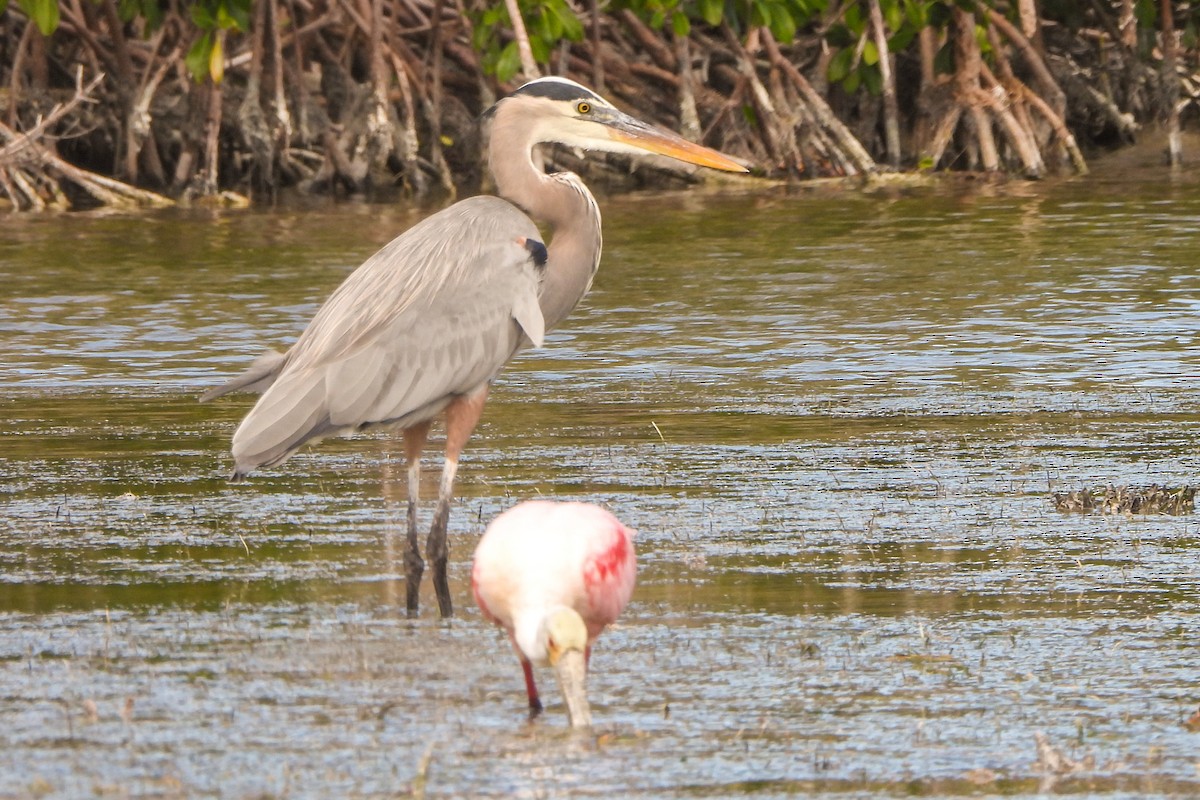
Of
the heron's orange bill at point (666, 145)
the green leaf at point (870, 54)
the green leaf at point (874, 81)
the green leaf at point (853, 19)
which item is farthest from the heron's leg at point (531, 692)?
the green leaf at point (874, 81)

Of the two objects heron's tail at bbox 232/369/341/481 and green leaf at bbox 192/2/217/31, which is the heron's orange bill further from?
green leaf at bbox 192/2/217/31

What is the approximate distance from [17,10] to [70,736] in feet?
48.0

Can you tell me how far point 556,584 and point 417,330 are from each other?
173 cm

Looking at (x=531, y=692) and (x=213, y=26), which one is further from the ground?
(x=213, y=26)

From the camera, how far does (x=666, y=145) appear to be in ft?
22.0

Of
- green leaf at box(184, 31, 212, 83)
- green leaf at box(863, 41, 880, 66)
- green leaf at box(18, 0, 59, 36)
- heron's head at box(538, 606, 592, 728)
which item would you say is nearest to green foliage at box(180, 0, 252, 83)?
green leaf at box(184, 31, 212, 83)

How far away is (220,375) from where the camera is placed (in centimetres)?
921

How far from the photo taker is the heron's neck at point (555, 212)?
623 centimetres

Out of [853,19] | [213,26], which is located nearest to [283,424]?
[213,26]

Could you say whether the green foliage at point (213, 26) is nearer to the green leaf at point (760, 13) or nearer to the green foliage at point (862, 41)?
the green leaf at point (760, 13)

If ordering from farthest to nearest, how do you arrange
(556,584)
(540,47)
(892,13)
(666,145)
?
(892,13) < (540,47) < (666,145) < (556,584)

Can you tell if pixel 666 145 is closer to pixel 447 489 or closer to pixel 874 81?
pixel 447 489

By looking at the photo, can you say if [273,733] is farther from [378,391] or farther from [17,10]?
[17,10]

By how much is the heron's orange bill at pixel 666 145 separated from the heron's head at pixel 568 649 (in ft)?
9.03
